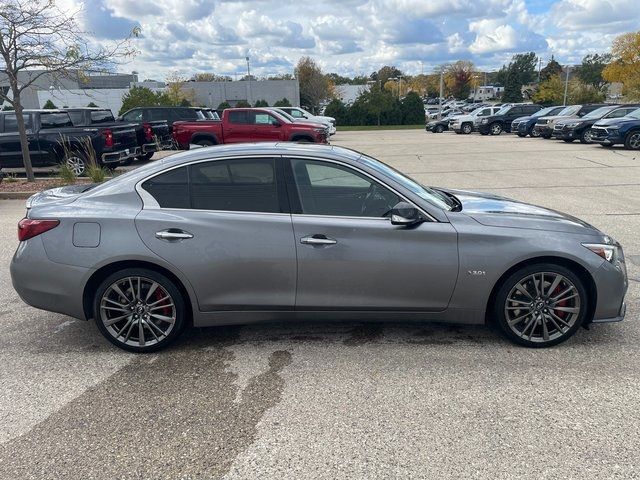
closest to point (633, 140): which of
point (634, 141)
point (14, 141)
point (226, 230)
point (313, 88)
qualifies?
point (634, 141)

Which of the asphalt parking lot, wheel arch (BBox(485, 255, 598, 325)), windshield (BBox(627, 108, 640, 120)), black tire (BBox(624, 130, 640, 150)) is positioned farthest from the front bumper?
windshield (BBox(627, 108, 640, 120))

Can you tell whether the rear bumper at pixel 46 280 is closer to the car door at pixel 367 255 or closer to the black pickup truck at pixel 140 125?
the car door at pixel 367 255

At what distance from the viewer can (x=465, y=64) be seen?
10175 cm

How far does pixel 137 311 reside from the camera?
3.81 m

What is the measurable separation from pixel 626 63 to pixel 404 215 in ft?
170

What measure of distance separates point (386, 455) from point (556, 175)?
1236cm

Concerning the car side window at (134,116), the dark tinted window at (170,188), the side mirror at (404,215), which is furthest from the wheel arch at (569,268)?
the car side window at (134,116)

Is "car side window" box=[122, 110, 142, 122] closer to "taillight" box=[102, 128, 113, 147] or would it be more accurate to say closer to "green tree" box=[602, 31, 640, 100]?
"taillight" box=[102, 128, 113, 147]

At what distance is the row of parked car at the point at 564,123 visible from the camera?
18.7 meters

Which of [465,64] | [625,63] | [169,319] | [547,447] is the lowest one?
[547,447]

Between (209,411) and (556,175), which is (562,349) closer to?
(209,411)

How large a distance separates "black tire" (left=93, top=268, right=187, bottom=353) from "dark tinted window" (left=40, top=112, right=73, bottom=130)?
1166 centimetres

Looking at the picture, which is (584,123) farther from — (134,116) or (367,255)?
(367,255)

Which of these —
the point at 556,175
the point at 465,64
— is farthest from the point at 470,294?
the point at 465,64
